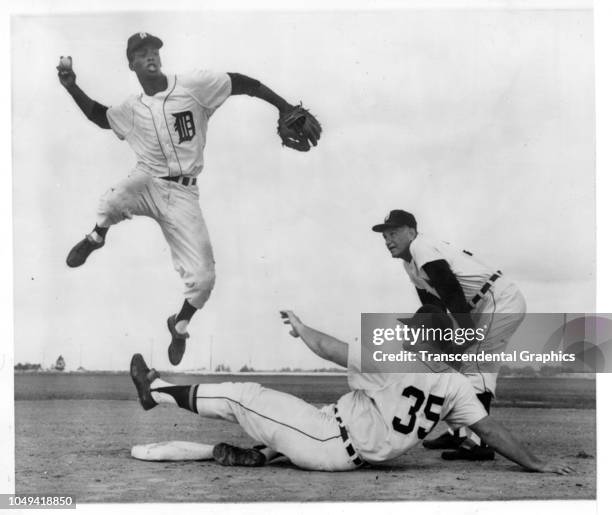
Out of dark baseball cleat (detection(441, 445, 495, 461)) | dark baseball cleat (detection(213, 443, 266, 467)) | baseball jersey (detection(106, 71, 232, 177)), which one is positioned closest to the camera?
dark baseball cleat (detection(213, 443, 266, 467))

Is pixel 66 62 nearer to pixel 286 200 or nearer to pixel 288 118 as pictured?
pixel 288 118

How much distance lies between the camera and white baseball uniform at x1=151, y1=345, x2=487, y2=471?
307 centimetres

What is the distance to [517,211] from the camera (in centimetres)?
368

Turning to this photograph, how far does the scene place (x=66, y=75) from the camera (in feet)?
11.9

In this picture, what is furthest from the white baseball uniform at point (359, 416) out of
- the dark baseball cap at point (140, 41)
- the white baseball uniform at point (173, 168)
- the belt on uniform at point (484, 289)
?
the dark baseball cap at point (140, 41)

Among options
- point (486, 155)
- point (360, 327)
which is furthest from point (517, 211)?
point (360, 327)

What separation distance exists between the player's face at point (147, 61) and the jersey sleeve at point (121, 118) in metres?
0.16

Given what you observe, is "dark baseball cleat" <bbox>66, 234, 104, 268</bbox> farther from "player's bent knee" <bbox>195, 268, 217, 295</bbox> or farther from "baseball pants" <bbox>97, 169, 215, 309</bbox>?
"player's bent knee" <bbox>195, 268, 217, 295</bbox>

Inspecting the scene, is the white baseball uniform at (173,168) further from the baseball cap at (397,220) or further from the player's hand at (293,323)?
the baseball cap at (397,220)

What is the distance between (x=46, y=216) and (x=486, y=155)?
7.40 feet

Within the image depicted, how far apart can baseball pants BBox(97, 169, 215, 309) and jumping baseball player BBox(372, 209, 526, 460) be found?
0.89 meters

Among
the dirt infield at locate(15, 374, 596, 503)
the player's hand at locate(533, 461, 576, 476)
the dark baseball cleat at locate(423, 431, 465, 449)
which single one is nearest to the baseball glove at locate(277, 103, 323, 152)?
the dirt infield at locate(15, 374, 596, 503)

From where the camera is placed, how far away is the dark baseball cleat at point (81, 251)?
361cm

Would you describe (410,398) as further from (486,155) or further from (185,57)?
(185,57)
